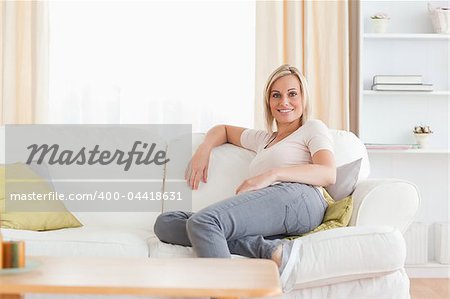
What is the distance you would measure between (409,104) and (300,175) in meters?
2.02

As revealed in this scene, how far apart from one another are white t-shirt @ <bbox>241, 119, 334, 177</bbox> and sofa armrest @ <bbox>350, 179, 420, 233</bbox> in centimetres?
25

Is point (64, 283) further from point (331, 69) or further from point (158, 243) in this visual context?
point (331, 69)

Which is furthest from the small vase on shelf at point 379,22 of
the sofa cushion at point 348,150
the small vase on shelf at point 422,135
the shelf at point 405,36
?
the sofa cushion at point 348,150

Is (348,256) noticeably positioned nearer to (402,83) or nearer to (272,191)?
(272,191)

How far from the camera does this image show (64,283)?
1954 millimetres

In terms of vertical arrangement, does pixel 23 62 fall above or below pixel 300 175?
above

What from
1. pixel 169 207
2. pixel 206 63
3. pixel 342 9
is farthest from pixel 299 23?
pixel 169 207

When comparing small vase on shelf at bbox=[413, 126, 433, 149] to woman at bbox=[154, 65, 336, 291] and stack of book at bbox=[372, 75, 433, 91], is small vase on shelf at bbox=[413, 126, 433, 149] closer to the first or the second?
stack of book at bbox=[372, 75, 433, 91]

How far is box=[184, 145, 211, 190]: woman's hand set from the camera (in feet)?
11.4

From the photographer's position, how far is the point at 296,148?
10.7 feet

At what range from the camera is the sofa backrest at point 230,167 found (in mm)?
3463

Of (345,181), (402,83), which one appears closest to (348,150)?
(345,181)

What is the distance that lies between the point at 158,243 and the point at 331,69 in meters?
2.09

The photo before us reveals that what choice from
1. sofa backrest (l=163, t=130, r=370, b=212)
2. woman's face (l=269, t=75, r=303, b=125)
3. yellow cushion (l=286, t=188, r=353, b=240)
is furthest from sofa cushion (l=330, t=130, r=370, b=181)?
yellow cushion (l=286, t=188, r=353, b=240)
